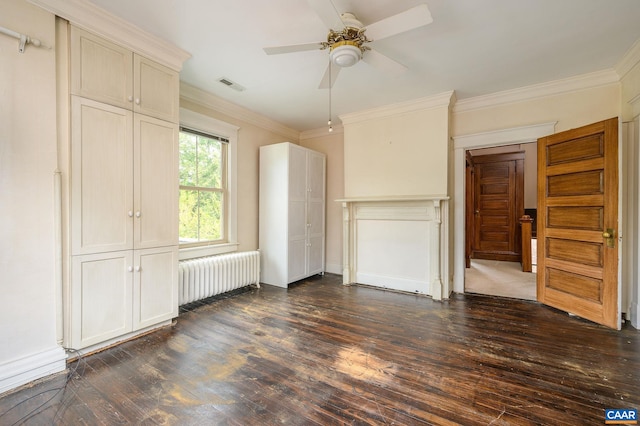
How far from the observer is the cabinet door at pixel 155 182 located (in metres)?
2.56

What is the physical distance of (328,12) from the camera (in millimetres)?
1797

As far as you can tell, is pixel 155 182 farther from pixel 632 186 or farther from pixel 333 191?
pixel 632 186

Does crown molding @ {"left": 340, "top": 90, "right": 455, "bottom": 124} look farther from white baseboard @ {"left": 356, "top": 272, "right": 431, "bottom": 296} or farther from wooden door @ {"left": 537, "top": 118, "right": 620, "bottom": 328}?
white baseboard @ {"left": 356, "top": 272, "right": 431, "bottom": 296}

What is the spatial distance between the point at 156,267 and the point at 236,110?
103 inches

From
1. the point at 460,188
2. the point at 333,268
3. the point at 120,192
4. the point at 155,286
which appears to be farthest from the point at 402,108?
the point at 155,286

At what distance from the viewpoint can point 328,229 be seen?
208 inches

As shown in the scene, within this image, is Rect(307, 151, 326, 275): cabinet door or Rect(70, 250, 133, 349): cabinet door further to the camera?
Rect(307, 151, 326, 275): cabinet door

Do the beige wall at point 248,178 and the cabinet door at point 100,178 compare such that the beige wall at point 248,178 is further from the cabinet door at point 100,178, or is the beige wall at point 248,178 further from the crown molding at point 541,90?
the crown molding at point 541,90

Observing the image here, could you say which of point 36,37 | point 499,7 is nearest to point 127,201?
point 36,37

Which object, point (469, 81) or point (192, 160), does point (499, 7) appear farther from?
point (192, 160)

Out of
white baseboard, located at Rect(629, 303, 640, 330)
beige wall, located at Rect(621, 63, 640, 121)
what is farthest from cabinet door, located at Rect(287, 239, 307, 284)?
beige wall, located at Rect(621, 63, 640, 121)

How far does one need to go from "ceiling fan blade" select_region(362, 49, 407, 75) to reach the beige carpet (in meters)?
3.32

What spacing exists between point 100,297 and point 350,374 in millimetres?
2201

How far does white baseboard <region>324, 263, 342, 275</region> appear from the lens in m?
5.13
